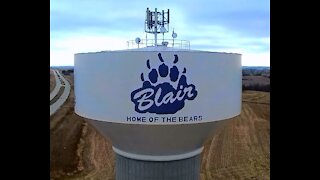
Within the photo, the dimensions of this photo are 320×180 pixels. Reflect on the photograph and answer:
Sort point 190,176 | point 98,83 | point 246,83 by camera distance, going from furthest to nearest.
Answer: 1. point 246,83
2. point 190,176
3. point 98,83

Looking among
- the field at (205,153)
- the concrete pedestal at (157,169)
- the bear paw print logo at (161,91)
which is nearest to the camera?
the bear paw print logo at (161,91)

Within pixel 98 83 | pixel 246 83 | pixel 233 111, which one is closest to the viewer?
pixel 98 83

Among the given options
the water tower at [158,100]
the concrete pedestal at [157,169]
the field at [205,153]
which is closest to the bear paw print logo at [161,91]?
the water tower at [158,100]

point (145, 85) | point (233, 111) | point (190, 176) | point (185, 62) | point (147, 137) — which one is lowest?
point (190, 176)

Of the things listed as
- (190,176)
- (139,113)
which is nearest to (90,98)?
(139,113)

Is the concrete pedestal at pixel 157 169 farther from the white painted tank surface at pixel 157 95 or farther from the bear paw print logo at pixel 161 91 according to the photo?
the bear paw print logo at pixel 161 91

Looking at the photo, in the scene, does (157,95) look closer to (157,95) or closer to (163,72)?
(157,95)

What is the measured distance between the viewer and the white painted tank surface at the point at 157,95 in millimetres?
6379

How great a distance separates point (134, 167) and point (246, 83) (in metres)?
39.7

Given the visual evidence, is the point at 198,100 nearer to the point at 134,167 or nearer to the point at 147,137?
the point at 147,137

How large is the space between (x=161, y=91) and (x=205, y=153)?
47.3 ft

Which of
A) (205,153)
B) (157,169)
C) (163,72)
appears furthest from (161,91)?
(205,153)

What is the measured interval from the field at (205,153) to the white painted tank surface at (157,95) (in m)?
6.27

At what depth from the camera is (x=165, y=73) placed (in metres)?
6.36
